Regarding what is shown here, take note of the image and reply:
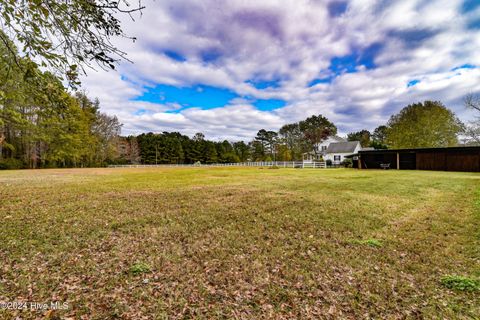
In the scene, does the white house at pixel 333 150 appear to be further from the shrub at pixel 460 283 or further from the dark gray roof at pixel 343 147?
the shrub at pixel 460 283

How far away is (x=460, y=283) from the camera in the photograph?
283 cm

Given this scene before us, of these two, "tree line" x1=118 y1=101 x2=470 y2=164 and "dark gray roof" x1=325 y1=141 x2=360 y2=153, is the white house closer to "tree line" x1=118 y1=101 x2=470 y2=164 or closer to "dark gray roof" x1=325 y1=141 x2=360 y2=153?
"dark gray roof" x1=325 y1=141 x2=360 y2=153

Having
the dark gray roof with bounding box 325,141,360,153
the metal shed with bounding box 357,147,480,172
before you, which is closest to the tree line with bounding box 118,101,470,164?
the dark gray roof with bounding box 325,141,360,153

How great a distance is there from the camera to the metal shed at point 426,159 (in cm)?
2086

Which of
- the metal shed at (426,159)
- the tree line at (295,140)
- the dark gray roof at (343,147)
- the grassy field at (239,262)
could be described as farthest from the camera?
the dark gray roof at (343,147)

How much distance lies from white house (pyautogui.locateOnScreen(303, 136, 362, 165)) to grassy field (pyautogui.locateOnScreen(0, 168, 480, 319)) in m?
38.1

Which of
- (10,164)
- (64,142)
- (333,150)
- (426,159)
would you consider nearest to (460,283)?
(426,159)

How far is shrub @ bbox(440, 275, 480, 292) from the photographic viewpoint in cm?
274

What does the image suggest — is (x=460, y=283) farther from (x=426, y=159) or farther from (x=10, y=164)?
(x=10, y=164)

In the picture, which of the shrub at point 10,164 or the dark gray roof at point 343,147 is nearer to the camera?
the shrub at point 10,164

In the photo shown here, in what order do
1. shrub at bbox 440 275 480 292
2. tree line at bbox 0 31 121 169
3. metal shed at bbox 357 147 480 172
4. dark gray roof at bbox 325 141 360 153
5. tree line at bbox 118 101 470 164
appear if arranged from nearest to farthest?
shrub at bbox 440 275 480 292
metal shed at bbox 357 147 480 172
tree line at bbox 0 31 121 169
tree line at bbox 118 101 470 164
dark gray roof at bbox 325 141 360 153

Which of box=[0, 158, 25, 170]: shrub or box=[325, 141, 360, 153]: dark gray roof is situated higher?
box=[325, 141, 360, 153]: dark gray roof

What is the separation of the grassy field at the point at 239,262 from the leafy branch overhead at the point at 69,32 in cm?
298

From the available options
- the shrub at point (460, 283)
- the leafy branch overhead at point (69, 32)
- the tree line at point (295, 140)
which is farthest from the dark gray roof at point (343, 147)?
the leafy branch overhead at point (69, 32)
